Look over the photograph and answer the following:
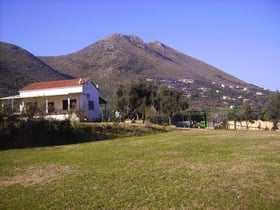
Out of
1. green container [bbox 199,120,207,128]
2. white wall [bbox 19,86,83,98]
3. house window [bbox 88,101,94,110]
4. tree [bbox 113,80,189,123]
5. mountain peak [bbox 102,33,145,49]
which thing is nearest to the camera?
white wall [bbox 19,86,83,98]

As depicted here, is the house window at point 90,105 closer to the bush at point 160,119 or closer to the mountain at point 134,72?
the bush at point 160,119

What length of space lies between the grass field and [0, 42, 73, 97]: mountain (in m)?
39.0

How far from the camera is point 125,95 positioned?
1775 inches

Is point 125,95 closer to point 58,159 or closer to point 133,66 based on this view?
point 58,159

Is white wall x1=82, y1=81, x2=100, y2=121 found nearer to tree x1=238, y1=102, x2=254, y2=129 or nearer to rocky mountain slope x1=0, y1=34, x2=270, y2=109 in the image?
rocky mountain slope x1=0, y1=34, x2=270, y2=109

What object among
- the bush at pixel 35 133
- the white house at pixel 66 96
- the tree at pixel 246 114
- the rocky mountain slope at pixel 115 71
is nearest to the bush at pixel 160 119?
the white house at pixel 66 96

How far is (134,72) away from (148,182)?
77387 mm

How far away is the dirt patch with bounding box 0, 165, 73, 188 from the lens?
10.3 metres

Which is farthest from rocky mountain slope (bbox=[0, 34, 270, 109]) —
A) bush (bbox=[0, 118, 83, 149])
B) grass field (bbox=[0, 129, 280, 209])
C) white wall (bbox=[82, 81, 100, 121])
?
grass field (bbox=[0, 129, 280, 209])

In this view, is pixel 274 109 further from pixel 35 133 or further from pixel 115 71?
pixel 115 71

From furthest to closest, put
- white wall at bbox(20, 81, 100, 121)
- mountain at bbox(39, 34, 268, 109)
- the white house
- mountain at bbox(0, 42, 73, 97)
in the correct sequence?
mountain at bbox(39, 34, 268, 109) < mountain at bbox(0, 42, 73, 97) < white wall at bbox(20, 81, 100, 121) < the white house

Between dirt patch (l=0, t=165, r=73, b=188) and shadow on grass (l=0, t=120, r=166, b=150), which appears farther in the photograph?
shadow on grass (l=0, t=120, r=166, b=150)

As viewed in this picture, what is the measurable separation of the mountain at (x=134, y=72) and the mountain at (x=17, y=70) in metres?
10.1

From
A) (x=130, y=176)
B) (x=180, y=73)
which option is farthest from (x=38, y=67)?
(x=130, y=176)
